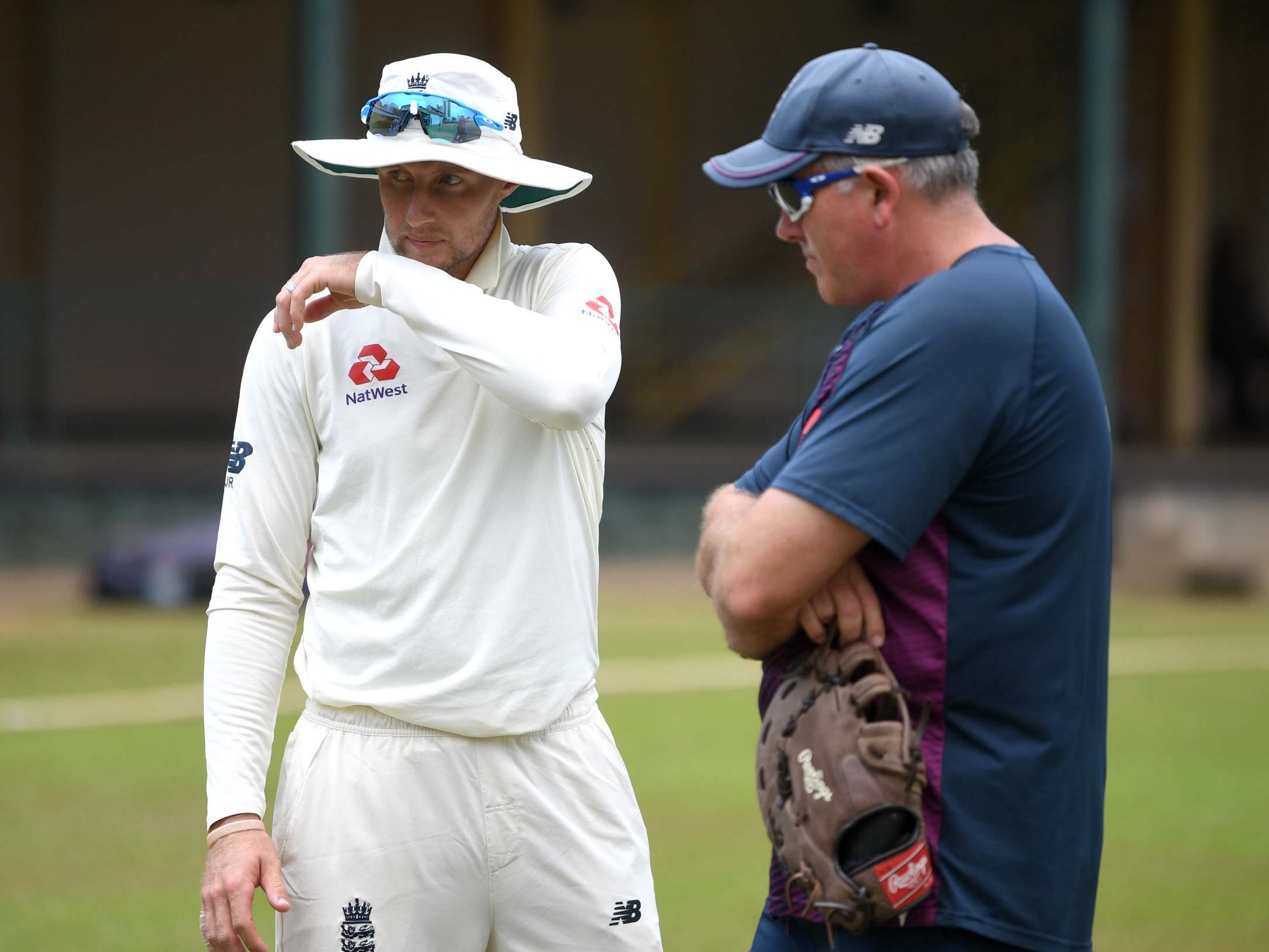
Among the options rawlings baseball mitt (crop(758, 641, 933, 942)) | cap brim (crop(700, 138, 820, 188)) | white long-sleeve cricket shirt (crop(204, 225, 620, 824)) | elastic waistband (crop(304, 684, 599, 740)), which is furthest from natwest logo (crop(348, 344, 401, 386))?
rawlings baseball mitt (crop(758, 641, 933, 942))

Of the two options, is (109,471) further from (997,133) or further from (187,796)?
(997,133)

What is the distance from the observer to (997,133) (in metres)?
21.3

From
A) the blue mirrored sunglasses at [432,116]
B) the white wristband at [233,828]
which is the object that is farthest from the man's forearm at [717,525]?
the white wristband at [233,828]

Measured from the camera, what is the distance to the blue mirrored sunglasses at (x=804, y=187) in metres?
2.46

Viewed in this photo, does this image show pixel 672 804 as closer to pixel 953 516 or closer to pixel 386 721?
pixel 386 721

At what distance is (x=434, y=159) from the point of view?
2818 mm

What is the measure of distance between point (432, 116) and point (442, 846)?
123 centimetres

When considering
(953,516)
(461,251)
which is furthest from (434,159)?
(953,516)

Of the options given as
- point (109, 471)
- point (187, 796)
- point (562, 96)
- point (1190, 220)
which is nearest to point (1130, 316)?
point (1190, 220)

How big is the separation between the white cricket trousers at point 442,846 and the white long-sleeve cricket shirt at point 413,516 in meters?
0.06

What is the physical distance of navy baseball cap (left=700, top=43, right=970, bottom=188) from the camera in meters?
2.45

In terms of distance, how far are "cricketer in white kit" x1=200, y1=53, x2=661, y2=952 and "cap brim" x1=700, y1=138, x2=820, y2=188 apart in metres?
0.40

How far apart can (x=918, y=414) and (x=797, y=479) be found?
0.63 feet

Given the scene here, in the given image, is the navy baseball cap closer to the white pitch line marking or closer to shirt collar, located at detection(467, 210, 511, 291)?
shirt collar, located at detection(467, 210, 511, 291)
